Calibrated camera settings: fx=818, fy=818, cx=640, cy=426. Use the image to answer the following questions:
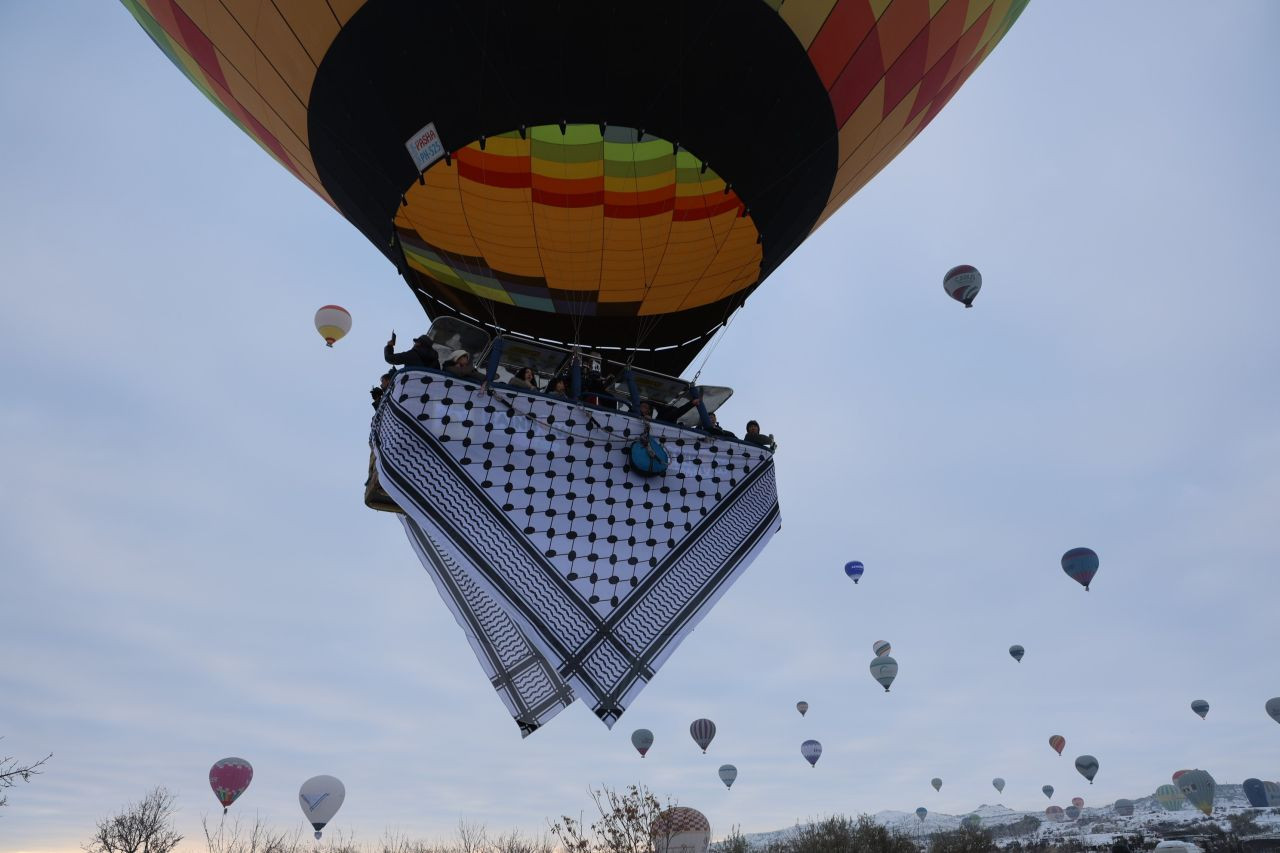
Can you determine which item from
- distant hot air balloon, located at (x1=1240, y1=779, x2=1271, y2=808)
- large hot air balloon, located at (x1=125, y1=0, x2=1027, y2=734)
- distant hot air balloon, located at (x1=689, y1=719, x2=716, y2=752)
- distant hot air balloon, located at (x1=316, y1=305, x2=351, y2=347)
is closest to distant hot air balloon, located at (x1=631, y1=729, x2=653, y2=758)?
distant hot air balloon, located at (x1=689, y1=719, x2=716, y2=752)

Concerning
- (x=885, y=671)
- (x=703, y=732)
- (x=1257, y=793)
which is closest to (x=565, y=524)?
(x=703, y=732)

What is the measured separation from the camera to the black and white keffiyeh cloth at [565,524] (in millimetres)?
6645

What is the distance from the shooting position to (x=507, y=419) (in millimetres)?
7207

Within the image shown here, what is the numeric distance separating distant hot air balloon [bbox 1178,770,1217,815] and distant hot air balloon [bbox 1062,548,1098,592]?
58.4 feet

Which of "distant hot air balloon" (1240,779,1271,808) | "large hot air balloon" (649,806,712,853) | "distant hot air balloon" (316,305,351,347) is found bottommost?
"distant hot air balloon" (1240,779,1271,808)

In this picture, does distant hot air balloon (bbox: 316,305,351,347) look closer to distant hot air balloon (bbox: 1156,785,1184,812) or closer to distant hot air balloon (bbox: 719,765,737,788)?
distant hot air balloon (bbox: 719,765,737,788)

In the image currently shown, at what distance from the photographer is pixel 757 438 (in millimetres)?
8969

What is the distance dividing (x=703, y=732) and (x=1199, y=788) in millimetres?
24886

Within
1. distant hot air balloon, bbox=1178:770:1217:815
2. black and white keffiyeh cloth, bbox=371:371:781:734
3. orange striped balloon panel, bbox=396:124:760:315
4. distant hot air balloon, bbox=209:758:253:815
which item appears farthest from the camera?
distant hot air balloon, bbox=1178:770:1217:815

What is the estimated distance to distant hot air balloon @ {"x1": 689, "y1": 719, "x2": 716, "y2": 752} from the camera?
2728cm

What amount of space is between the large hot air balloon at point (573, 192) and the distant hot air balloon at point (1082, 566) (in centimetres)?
2138

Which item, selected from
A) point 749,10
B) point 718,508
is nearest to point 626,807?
point 718,508

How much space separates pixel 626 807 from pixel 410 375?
5.52m

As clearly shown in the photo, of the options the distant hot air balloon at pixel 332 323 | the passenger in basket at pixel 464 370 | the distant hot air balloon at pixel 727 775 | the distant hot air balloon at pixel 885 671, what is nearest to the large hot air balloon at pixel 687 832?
the passenger in basket at pixel 464 370
